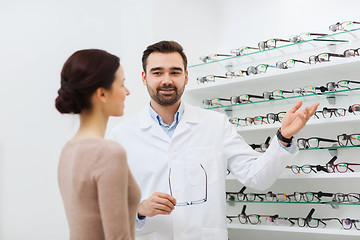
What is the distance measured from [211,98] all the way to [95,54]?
2.39m

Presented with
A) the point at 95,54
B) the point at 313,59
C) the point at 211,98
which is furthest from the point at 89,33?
the point at 95,54

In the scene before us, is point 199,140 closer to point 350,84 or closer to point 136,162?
point 136,162

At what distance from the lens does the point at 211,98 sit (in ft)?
12.4

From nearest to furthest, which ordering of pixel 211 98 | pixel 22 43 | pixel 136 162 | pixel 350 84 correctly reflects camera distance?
pixel 136 162 → pixel 350 84 → pixel 22 43 → pixel 211 98

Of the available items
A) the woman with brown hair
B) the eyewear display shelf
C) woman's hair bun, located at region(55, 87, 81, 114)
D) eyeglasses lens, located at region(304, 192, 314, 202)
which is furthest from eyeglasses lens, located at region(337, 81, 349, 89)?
woman's hair bun, located at region(55, 87, 81, 114)

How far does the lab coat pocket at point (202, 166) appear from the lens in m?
2.70

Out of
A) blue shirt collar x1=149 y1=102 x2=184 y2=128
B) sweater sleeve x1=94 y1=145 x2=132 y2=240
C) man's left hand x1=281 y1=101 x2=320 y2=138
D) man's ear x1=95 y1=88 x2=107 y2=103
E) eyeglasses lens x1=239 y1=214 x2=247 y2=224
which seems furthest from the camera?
eyeglasses lens x1=239 y1=214 x2=247 y2=224

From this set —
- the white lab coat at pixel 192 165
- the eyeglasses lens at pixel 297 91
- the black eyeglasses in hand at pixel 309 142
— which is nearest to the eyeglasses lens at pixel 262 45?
the eyeglasses lens at pixel 297 91

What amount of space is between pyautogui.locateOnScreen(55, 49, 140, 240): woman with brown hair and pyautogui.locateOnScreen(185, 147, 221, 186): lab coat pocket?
122cm

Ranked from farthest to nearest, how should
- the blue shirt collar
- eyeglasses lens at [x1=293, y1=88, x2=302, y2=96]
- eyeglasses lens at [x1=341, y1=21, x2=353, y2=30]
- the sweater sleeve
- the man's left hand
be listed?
eyeglasses lens at [x1=293, y1=88, x2=302, y2=96], eyeglasses lens at [x1=341, y1=21, x2=353, y2=30], the blue shirt collar, the man's left hand, the sweater sleeve

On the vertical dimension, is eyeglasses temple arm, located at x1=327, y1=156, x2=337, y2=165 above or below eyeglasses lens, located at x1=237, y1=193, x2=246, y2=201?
above

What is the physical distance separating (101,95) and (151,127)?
50.0 inches

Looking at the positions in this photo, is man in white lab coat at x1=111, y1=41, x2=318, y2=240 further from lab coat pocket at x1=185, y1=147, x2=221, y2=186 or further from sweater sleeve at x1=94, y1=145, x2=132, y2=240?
sweater sleeve at x1=94, y1=145, x2=132, y2=240

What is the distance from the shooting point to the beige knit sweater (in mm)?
1323
